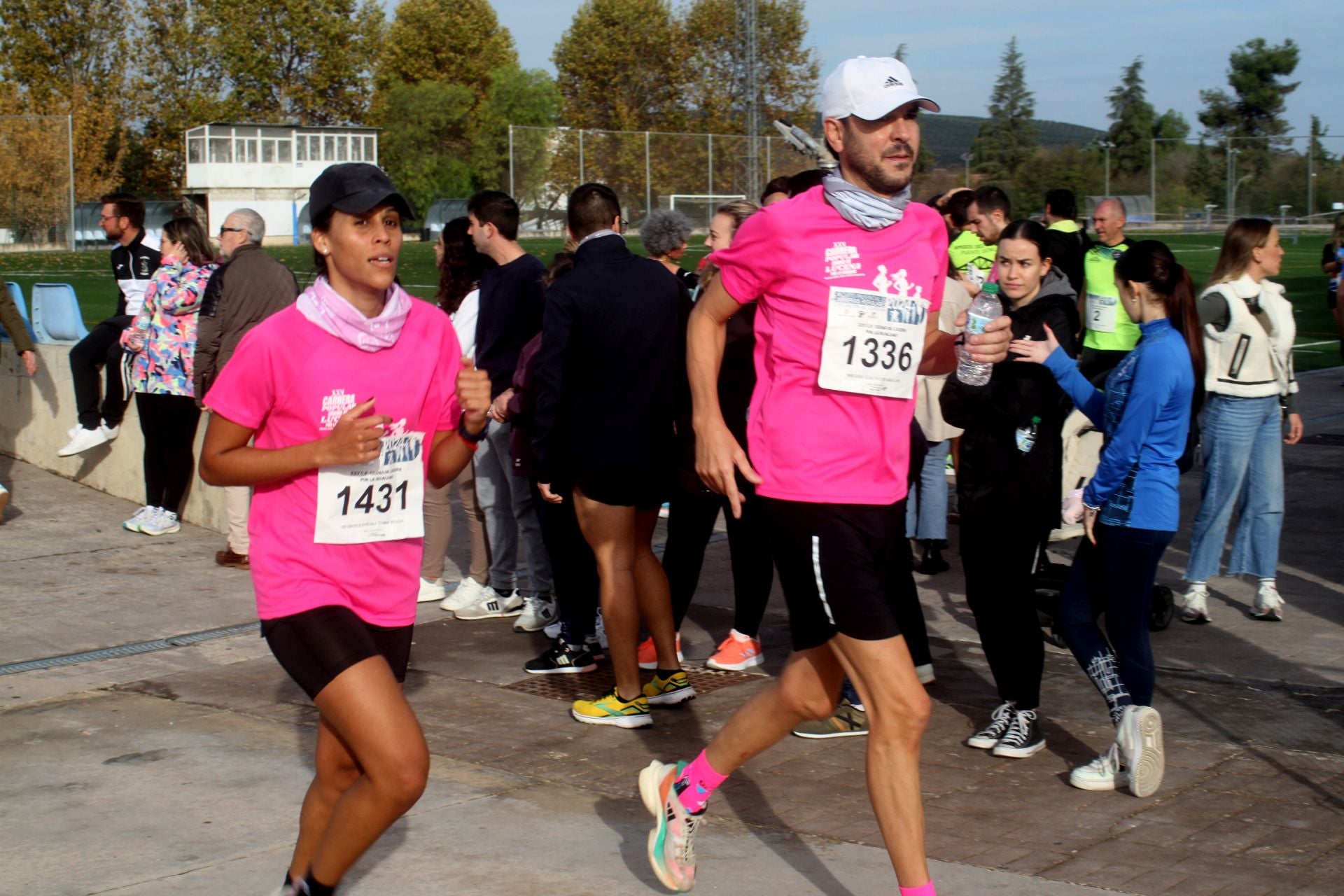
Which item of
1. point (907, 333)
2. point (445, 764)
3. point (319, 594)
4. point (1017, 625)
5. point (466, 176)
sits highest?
point (466, 176)

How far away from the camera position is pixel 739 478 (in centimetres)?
553

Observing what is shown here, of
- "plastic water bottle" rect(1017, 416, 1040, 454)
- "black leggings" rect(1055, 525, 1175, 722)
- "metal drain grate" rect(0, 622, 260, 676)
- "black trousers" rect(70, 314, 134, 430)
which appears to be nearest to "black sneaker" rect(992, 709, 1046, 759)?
"black leggings" rect(1055, 525, 1175, 722)

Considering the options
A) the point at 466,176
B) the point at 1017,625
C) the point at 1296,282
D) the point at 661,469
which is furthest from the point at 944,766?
the point at 466,176

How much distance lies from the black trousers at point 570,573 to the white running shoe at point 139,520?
3.87 metres

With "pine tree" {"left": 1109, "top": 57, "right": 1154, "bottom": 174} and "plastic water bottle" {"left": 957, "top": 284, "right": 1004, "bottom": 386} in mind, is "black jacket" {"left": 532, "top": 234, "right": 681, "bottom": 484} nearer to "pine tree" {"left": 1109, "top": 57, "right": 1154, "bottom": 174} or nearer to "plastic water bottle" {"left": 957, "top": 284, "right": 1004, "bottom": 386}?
"plastic water bottle" {"left": 957, "top": 284, "right": 1004, "bottom": 386}

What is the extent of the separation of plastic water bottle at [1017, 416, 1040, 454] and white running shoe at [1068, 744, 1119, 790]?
41.7 inches

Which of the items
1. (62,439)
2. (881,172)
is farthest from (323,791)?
(62,439)

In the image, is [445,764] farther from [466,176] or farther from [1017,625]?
[466,176]

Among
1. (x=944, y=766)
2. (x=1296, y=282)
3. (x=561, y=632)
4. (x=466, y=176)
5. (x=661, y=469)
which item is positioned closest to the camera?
(x=944, y=766)

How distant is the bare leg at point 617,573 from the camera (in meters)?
5.79

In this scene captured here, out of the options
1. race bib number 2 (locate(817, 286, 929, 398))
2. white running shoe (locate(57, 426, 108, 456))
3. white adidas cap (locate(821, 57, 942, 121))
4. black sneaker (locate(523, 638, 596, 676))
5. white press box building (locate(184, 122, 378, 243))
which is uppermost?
white press box building (locate(184, 122, 378, 243))

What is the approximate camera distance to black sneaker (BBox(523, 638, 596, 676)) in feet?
21.6

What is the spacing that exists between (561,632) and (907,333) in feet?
10.4

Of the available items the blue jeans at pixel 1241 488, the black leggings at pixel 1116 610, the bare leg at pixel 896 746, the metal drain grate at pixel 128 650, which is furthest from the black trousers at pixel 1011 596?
the metal drain grate at pixel 128 650
